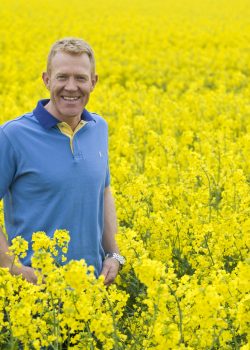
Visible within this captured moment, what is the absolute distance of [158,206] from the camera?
464 centimetres

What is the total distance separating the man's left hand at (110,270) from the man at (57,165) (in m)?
0.10

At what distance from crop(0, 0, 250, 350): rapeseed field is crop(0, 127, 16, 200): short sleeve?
37cm

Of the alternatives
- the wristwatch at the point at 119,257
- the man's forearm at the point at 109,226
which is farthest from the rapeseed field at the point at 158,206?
the man's forearm at the point at 109,226

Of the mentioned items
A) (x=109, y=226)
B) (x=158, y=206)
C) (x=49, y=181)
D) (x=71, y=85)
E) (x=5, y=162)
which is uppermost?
(x=71, y=85)

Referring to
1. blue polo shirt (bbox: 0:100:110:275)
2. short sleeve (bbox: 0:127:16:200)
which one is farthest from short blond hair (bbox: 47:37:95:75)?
short sleeve (bbox: 0:127:16:200)

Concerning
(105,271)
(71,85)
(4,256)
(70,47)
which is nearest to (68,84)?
(71,85)

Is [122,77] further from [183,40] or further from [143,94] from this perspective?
[183,40]

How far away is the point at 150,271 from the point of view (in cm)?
261

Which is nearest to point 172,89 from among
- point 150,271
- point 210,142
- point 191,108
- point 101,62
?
point 191,108

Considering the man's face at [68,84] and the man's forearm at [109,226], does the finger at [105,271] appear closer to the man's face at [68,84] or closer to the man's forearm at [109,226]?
the man's forearm at [109,226]

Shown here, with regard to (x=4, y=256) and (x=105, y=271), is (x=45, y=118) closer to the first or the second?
(x=4, y=256)

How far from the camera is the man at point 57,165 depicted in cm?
343

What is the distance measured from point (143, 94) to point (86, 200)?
7260 mm

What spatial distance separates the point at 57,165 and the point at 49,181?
3.6 inches
